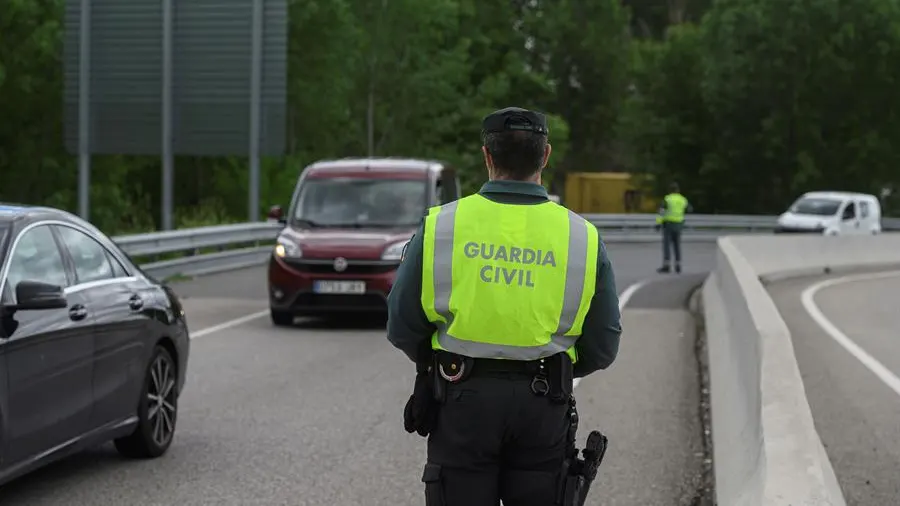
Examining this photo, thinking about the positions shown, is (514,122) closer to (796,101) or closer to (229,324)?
(229,324)

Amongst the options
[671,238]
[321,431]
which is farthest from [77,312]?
[671,238]

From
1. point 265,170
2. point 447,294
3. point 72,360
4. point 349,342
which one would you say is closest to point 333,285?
point 349,342

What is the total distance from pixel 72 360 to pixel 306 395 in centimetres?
412

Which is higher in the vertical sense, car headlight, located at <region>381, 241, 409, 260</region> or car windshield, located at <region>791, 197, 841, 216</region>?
car headlight, located at <region>381, 241, 409, 260</region>

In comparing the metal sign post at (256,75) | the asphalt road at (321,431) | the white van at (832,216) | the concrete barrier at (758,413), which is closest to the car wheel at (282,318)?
the asphalt road at (321,431)

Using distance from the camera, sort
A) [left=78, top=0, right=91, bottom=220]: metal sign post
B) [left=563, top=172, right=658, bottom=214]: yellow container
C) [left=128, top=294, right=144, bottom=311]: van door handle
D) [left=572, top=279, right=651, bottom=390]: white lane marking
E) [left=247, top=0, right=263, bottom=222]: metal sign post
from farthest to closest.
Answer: [left=563, top=172, right=658, bottom=214]: yellow container, [left=78, top=0, right=91, bottom=220]: metal sign post, [left=247, top=0, right=263, bottom=222]: metal sign post, [left=572, top=279, right=651, bottom=390]: white lane marking, [left=128, top=294, right=144, bottom=311]: van door handle

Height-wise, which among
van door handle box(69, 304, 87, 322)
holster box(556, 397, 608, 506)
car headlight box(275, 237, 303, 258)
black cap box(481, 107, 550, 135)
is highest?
black cap box(481, 107, 550, 135)

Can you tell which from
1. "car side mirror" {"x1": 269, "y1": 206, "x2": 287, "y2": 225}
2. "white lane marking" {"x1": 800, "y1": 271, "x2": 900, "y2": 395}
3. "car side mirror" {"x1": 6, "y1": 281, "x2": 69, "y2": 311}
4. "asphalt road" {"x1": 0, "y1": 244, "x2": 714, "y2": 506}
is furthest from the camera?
"car side mirror" {"x1": 269, "y1": 206, "x2": 287, "y2": 225}

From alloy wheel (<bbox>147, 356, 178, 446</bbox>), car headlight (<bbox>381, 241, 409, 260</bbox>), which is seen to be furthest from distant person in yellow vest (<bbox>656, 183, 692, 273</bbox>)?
alloy wheel (<bbox>147, 356, 178, 446</bbox>)

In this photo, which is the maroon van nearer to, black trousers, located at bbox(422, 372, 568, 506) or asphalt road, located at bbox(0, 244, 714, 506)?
asphalt road, located at bbox(0, 244, 714, 506)

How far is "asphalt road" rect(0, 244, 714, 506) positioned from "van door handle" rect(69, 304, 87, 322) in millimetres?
849

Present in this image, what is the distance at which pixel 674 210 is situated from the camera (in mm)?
31328

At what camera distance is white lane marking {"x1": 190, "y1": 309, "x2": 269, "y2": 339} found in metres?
16.9

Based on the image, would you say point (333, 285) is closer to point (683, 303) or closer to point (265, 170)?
point (683, 303)
